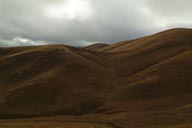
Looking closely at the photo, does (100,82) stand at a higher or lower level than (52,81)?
lower

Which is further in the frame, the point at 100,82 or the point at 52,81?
the point at 100,82

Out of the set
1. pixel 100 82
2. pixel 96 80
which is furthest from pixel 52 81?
pixel 100 82

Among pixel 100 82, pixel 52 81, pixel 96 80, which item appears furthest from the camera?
pixel 96 80

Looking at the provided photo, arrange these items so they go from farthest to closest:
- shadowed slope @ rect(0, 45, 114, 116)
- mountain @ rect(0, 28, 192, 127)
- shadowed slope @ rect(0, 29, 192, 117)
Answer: shadowed slope @ rect(0, 45, 114, 116), shadowed slope @ rect(0, 29, 192, 117), mountain @ rect(0, 28, 192, 127)

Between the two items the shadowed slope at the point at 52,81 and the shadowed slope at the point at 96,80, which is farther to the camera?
the shadowed slope at the point at 52,81

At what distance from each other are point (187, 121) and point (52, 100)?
48.6 metres

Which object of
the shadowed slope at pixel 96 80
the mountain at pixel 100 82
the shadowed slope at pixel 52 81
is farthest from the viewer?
the shadowed slope at pixel 52 81

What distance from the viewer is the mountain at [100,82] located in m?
101

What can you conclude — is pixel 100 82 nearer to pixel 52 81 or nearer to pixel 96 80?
pixel 96 80

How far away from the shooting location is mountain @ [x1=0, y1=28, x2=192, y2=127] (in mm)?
100875

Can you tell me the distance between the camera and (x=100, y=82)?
403 ft

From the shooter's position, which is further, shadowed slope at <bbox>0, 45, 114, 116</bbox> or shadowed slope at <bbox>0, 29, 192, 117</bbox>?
shadowed slope at <bbox>0, 45, 114, 116</bbox>

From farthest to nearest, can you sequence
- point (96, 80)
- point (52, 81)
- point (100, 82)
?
point (96, 80), point (100, 82), point (52, 81)

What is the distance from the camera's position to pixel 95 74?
129250 millimetres
